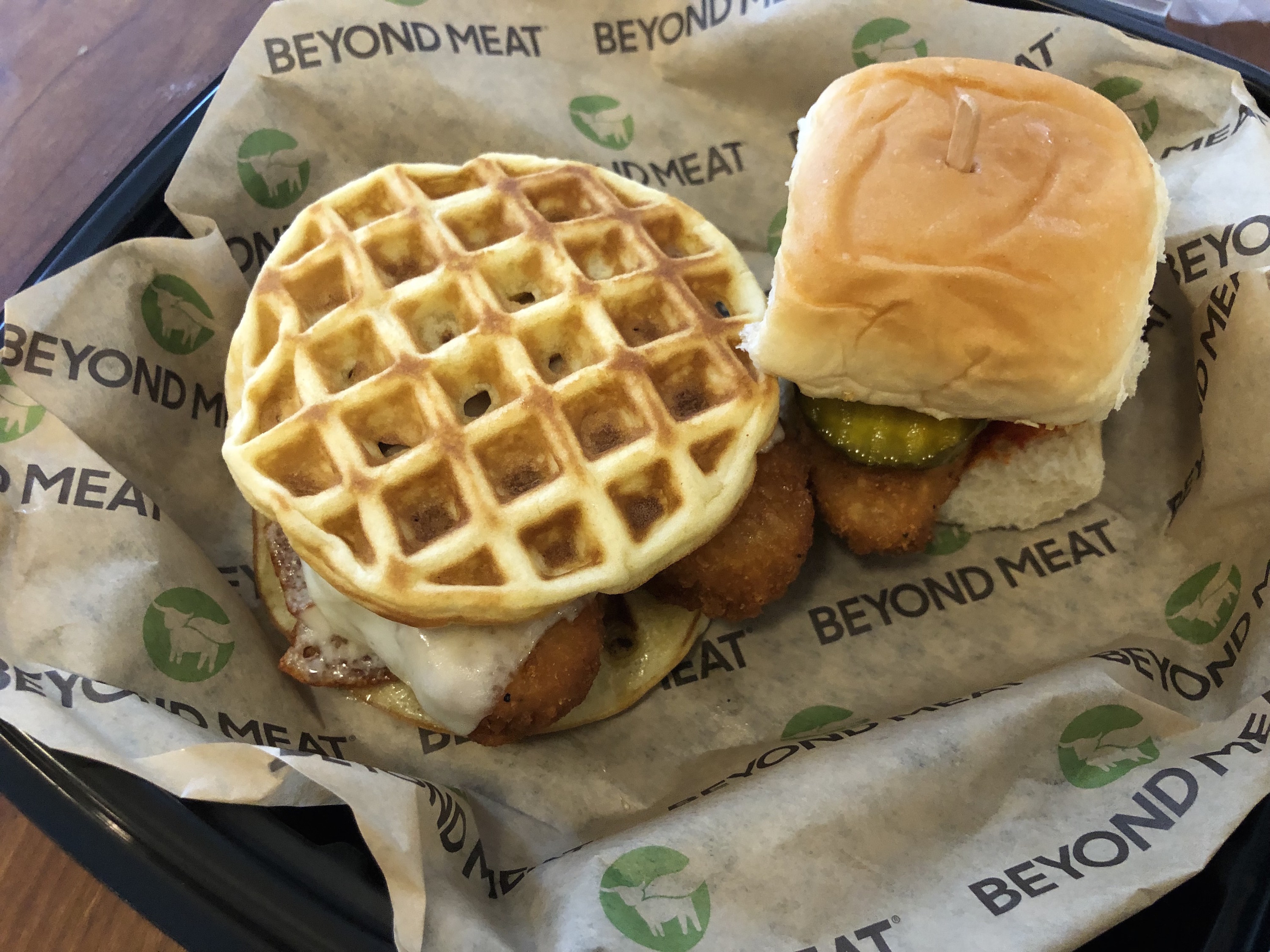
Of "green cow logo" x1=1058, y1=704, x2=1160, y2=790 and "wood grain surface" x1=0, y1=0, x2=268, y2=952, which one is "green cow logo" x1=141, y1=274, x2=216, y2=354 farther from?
"green cow logo" x1=1058, y1=704, x2=1160, y2=790

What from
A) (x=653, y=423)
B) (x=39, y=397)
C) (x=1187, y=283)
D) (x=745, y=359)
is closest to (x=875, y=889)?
(x=653, y=423)

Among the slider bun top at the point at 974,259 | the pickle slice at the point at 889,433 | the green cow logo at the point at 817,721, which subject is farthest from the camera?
the green cow logo at the point at 817,721

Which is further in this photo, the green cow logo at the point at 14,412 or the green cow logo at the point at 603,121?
the green cow logo at the point at 603,121

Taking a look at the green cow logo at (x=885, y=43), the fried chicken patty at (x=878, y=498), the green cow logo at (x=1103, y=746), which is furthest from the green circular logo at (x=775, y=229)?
the green cow logo at (x=1103, y=746)

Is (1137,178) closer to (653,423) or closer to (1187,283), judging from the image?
(1187,283)

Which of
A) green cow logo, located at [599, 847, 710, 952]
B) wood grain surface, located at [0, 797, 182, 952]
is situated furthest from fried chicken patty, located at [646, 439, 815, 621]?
wood grain surface, located at [0, 797, 182, 952]

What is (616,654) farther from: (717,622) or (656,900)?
(656,900)

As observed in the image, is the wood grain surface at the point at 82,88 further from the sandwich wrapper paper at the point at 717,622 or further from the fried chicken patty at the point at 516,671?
the fried chicken patty at the point at 516,671
